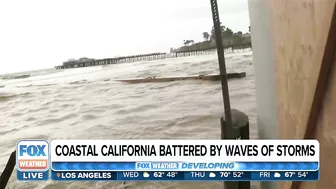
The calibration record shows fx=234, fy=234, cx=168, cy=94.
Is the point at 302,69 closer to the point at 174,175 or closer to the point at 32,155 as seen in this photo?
the point at 174,175

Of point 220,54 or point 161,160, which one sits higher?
point 220,54

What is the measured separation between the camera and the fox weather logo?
1151mm

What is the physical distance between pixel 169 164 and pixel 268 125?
0.49 metres

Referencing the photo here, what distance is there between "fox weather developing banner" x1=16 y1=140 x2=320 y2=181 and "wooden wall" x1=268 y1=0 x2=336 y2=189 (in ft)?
0.29

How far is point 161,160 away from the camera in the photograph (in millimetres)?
1082

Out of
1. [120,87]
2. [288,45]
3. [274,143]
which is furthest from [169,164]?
[120,87]

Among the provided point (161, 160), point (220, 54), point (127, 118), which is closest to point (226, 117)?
point (220, 54)

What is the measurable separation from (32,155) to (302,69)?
127 centimetres

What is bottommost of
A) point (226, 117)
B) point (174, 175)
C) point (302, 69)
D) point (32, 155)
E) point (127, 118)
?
point (127, 118)

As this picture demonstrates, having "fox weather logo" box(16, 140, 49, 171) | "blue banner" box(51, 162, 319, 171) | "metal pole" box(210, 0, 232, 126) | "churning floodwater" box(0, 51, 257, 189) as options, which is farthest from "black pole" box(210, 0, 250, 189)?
"fox weather logo" box(16, 140, 49, 171)

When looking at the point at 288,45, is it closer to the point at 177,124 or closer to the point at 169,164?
the point at 169,164

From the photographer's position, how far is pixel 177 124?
9.50ft

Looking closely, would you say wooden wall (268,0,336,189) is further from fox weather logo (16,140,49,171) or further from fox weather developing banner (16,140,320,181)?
fox weather logo (16,140,49,171)

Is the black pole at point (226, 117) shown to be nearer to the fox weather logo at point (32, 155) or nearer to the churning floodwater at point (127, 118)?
the churning floodwater at point (127, 118)
